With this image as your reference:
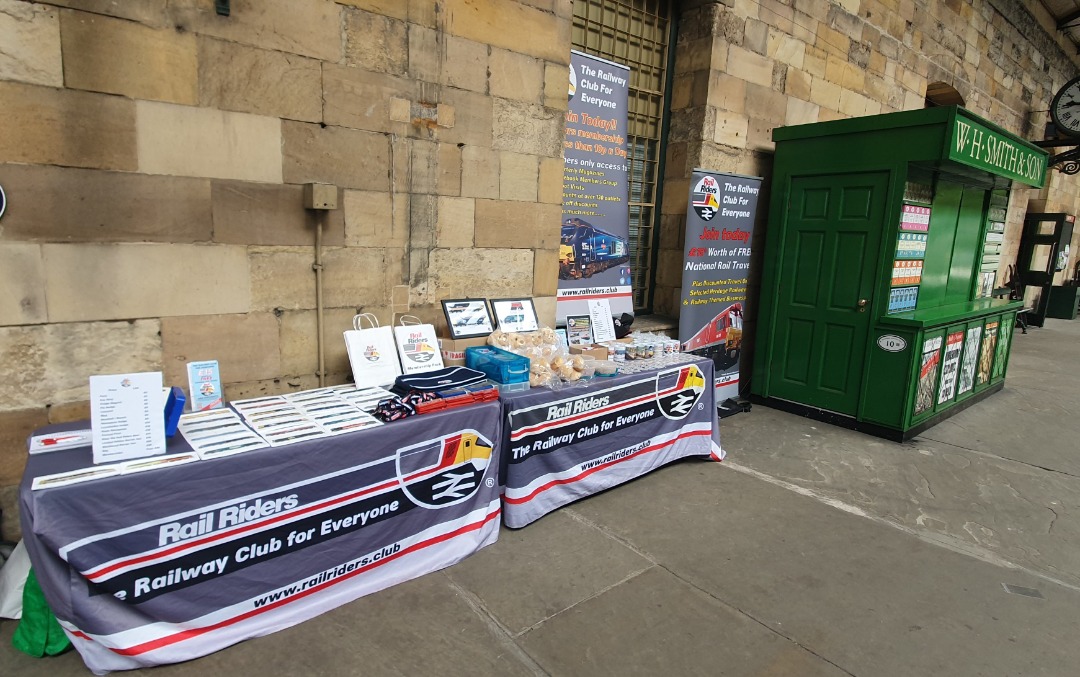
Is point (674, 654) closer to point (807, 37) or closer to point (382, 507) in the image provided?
point (382, 507)

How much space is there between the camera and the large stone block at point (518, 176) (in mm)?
4279

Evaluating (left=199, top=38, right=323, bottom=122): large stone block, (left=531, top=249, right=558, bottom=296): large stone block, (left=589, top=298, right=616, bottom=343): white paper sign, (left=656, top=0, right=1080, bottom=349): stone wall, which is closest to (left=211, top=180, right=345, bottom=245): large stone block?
(left=199, top=38, right=323, bottom=122): large stone block

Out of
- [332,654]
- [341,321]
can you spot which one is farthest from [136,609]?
[341,321]

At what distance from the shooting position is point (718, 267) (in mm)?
5820

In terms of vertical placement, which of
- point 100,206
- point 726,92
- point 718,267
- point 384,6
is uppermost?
point 726,92

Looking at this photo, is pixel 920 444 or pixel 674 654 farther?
pixel 920 444

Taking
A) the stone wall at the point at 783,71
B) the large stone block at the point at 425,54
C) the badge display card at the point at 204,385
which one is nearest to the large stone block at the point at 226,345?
Answer: the badge display card at the point at 204,385

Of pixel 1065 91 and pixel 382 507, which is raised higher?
pixel 1065 91

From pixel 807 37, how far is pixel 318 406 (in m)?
6.92

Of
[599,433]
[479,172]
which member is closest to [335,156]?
[479,172]

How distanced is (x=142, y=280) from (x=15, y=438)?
92 centimetres

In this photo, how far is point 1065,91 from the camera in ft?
35.9

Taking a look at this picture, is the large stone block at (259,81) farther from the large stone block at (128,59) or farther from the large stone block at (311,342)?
the large stone block at (311,342)

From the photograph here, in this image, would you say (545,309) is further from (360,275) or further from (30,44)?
(30,44)
